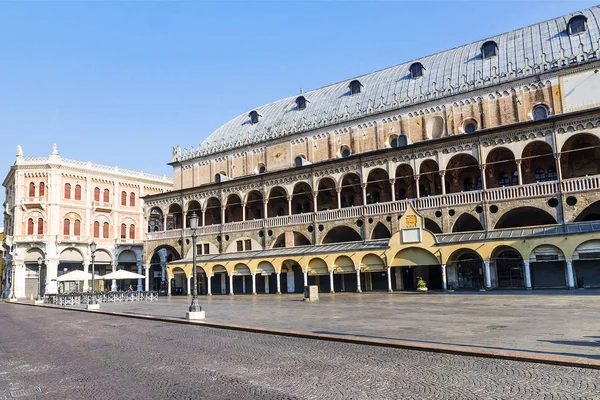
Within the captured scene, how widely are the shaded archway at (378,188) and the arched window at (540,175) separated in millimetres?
11808

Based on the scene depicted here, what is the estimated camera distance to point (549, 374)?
8.41 m

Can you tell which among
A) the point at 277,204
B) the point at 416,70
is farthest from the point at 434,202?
the point at 277,204

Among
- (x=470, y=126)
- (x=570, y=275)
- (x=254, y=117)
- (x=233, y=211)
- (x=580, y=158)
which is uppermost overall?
(x=254, y=117)

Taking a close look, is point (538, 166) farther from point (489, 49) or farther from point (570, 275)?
point (489, 49)

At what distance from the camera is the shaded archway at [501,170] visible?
36.9 m

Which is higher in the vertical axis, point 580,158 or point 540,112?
point 540,112

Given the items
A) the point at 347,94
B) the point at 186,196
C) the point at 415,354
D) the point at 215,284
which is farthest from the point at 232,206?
the point at 415,354

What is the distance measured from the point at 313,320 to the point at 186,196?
3771 cm

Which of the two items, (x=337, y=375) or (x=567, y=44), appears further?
(x=567, y=44)

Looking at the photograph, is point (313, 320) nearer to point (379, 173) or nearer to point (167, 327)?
point (167, 327)

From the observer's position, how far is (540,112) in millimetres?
37750

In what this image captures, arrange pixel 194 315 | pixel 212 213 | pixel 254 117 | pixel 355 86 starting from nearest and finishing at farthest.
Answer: pixel 194 315, pixel 355 86, pixel 212 213, pixel 254 117

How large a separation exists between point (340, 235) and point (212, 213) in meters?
17.1

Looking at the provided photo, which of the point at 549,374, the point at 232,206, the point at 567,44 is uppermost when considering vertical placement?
the point at 567,44
